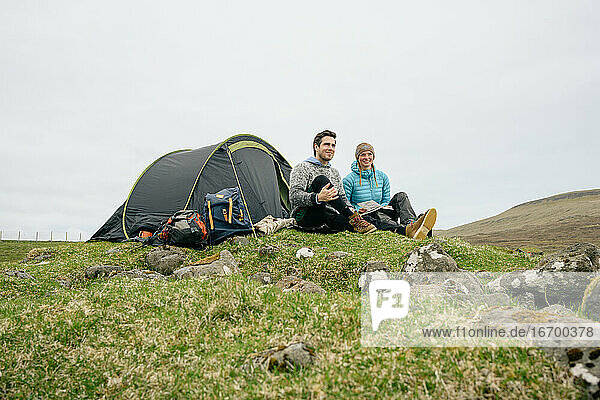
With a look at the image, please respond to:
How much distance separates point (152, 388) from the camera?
14.0 feet

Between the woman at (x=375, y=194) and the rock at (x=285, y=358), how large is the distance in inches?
347

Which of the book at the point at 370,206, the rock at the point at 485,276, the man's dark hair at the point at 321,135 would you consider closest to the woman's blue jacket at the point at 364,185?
the book at the point at 370,206

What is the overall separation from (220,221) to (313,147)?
3764mm

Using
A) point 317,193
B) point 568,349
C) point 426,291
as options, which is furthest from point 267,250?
point 568,349

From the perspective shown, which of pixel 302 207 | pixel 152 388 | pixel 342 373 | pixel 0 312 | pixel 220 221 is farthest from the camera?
pixel 220 221

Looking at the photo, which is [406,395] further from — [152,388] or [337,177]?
[337,177]

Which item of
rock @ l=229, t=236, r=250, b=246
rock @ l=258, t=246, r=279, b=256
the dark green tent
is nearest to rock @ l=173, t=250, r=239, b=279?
rock @ l=258, t=246, r=279, b=256

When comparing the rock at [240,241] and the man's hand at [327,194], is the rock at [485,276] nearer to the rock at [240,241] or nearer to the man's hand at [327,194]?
the man's hand at [327,194]

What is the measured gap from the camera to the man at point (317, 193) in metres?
12.0

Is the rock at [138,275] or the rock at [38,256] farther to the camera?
the rock at [38,256]

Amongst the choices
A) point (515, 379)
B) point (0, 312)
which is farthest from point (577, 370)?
point (0, 312)

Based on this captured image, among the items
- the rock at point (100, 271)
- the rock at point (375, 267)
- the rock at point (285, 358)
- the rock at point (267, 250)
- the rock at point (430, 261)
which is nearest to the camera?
the rock at point (285, 358)

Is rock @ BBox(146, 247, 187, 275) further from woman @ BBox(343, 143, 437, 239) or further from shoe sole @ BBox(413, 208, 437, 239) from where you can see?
shoe sole @ BBox(413, 208, 437, 239)

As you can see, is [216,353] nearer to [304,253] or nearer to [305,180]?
[304,253]
